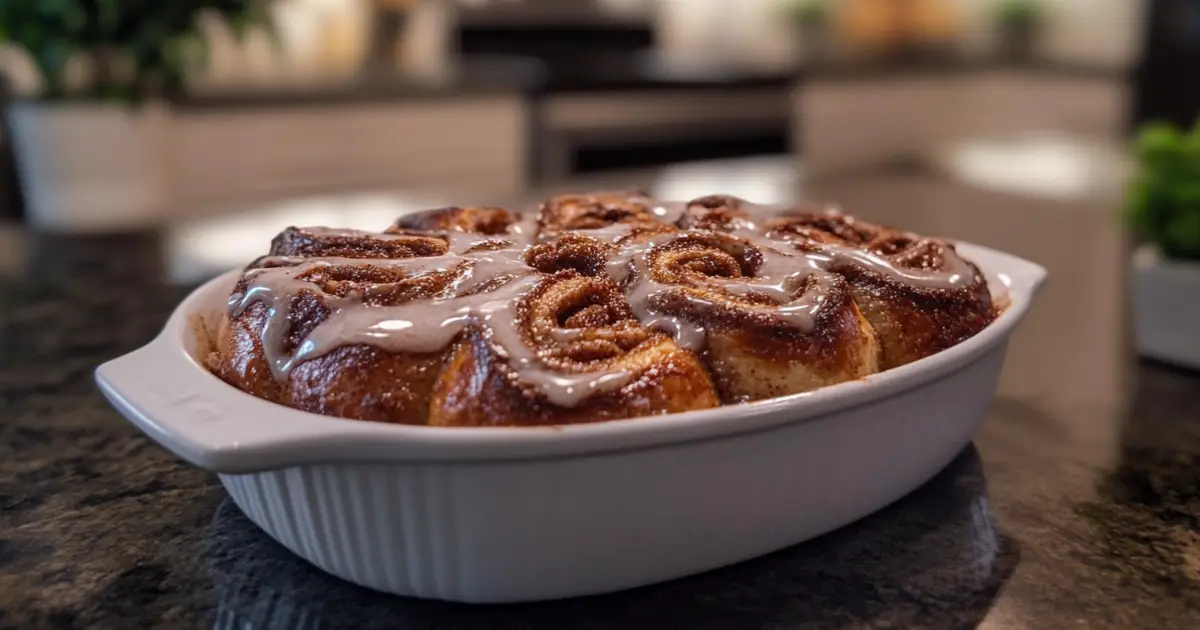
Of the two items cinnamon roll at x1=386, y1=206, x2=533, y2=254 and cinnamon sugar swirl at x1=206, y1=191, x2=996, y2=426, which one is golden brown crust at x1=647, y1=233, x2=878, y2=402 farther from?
cinnamon roll at x1=386, y1=206, x2=533, y2=254

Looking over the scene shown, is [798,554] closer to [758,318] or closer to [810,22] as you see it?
[758,318]

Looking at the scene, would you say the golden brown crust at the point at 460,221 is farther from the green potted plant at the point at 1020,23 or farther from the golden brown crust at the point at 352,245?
the green potted plant at the point at 1020,23

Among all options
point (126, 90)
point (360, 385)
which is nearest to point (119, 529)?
point (360, 385)

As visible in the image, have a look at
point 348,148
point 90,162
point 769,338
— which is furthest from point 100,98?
point 769,338

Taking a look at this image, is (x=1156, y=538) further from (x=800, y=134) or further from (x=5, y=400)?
(x=800, y=134)

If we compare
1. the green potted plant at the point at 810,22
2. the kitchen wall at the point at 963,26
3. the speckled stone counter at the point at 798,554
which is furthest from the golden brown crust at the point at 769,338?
the green potted plant at the point at 810,22

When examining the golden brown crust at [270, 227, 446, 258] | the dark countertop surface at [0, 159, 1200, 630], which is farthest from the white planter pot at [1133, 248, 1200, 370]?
the golden brown crust at [270, 227, 446, 258]
